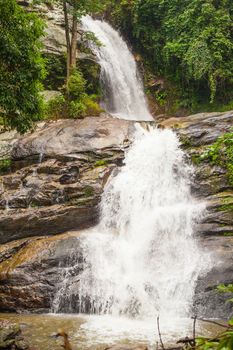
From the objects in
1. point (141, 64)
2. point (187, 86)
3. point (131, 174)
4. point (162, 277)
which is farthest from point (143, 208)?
point (141, 64)

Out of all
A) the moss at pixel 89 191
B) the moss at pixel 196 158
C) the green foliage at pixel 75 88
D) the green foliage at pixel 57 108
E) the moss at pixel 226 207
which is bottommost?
the moss at pixel 226 207

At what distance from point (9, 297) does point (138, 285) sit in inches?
138

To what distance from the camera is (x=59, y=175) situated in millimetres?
14227

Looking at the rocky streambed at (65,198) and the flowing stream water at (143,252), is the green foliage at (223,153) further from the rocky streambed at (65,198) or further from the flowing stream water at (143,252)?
the flowing stream water at (143,252)

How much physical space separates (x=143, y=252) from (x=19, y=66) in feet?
20.0

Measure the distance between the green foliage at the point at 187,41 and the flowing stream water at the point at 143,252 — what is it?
6.55 meters

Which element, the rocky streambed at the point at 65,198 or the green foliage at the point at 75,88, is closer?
the rocky streambed at the point at 65,198

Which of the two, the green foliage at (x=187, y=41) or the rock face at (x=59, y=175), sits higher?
the green foliage at (x=187, y=41)

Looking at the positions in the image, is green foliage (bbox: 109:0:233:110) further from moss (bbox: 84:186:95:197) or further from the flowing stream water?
moss (bbox: 84:186:95:197)

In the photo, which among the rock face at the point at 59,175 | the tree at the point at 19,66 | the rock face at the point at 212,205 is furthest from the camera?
the rock face at the point at 59,175

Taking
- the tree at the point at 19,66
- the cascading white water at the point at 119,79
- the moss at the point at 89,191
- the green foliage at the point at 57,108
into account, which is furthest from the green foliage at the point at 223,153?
the cascading white water at the point at 119,79

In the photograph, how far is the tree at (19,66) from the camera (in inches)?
365

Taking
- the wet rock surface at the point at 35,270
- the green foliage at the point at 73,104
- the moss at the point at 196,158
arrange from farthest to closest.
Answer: the green foliage at the point at 73,104 → the moss at the point at 196,158 → the wet rock surface at the point at 35,270

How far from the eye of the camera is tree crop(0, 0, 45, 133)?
30.4ft
